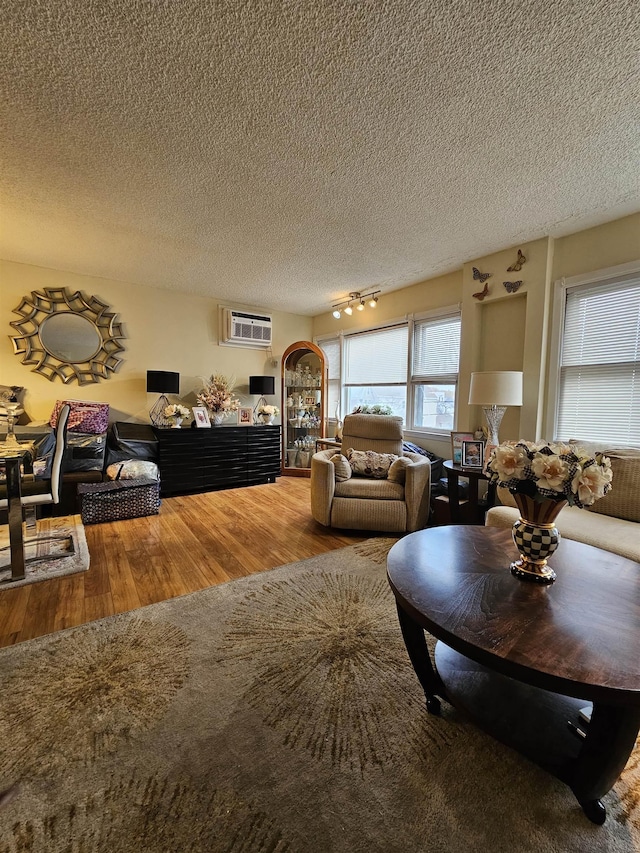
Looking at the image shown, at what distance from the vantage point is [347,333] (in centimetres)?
544

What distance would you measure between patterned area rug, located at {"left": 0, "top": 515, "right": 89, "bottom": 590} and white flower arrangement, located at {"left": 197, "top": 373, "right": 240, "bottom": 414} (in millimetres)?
2011

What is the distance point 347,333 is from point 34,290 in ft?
12.8

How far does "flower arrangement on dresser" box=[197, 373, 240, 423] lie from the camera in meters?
4.82

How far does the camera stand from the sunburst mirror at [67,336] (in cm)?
393

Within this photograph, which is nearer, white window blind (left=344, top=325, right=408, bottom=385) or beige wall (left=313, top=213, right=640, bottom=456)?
beige wall (left=313, top=213, right=640, bottom=456)

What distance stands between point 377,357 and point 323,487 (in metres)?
2.51

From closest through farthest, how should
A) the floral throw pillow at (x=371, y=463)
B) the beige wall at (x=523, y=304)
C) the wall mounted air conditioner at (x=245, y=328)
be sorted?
the beige wall at (x=523, y=304)
the floral throw pillow at (x=371, y=463)
the wall mounted air conditioner at (x=245, y=328)

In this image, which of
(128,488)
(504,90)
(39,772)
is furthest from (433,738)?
(128,488)

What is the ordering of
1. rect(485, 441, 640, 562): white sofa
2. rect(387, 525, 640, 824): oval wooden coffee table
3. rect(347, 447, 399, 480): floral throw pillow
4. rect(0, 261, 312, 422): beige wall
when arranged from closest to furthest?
rect(387, 525, 640, 824): oval wooden coffee table → rect(485, 441, 640, 562): white sofa → rect(347, 447, 399, 480): floral throw pillow → rect(0, 261, 312, 422): beige wall

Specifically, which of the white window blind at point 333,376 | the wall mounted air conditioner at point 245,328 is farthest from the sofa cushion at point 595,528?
the wall mounted air conditioner at point 245,328

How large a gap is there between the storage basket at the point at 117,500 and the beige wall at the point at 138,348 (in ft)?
4.47

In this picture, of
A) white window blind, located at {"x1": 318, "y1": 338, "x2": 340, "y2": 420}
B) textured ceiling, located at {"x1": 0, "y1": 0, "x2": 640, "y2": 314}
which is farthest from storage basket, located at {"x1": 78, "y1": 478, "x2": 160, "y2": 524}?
white window blind, located at {"x1": 318, "y1": 338, "x2": 340, "y2": 420}

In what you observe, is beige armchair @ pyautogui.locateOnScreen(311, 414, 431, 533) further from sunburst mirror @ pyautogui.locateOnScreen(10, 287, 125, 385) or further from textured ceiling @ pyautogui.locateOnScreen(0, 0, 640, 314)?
sunburst mirror @ pyautogui.locateOnScreen(10, 287, 125, 385)

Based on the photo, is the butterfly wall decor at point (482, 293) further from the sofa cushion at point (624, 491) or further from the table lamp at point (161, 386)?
the table lamp at point (161, 386)
